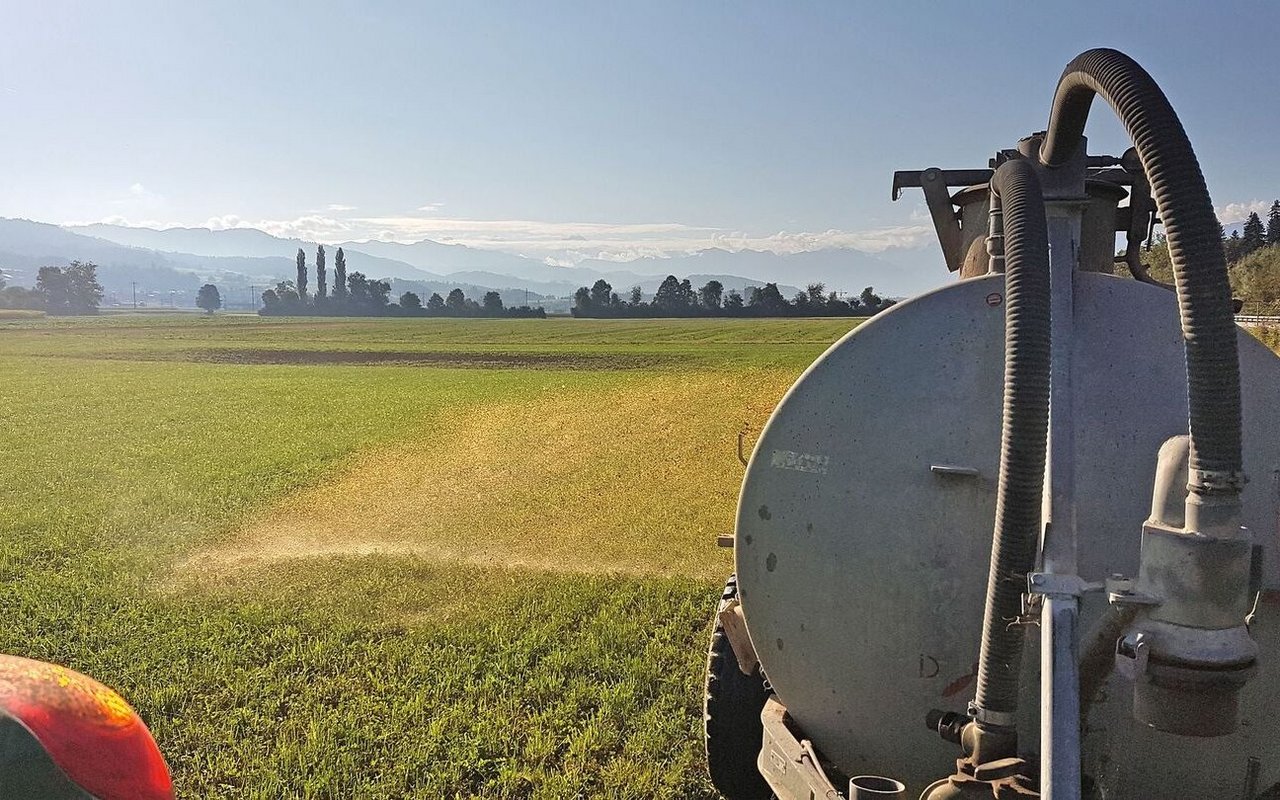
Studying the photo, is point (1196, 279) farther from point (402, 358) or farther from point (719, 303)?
point (719, 303)

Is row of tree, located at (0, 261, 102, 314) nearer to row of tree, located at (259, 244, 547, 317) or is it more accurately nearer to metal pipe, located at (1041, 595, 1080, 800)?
row of tree, located at (259, 244, 547, 317)

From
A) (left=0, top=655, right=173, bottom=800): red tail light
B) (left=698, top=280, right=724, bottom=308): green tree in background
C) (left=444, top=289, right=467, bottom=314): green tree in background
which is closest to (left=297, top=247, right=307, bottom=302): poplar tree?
(left=444, top=289, right=467, bottom=314): green tree in background

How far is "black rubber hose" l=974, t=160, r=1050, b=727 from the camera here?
8.36ft

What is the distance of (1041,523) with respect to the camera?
2.72 meters

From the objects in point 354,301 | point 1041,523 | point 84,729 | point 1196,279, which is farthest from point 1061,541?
point 354,301

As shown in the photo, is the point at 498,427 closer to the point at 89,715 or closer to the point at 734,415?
the point at 734,415

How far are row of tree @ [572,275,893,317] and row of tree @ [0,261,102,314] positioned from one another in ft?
329

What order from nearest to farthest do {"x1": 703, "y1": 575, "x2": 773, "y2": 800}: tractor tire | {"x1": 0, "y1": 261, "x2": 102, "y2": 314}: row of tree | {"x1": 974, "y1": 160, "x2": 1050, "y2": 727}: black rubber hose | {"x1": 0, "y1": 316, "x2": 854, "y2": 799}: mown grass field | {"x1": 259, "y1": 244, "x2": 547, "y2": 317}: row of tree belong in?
{"x1": 974, "y1": 160, "x2": 1050, "y2": 727}: black rubber hose → {"x1": 703, "y1": 575, "x2": 773, "y2": 800}: tractor tire → {"x1": 0, "y1": 316, "x2": 854, "y2": 799}: mown grass field → {"x1": 259, "y1": 244, "x2": 547, "y2": 317}: row of tree → {"x1": 0, "y1": 261, "x2": 102, "y2": 314}: row of tree

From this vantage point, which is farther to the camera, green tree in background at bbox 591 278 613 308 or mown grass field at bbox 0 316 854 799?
green tree in background at bbox 591 278 613 308

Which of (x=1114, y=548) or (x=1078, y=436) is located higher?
(x=1078, y=436)

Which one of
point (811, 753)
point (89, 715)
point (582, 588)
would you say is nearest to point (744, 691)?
point (811, 753)

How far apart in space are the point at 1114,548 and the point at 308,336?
77.5m

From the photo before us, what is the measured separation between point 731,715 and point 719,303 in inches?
4370

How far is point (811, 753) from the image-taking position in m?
3.34
